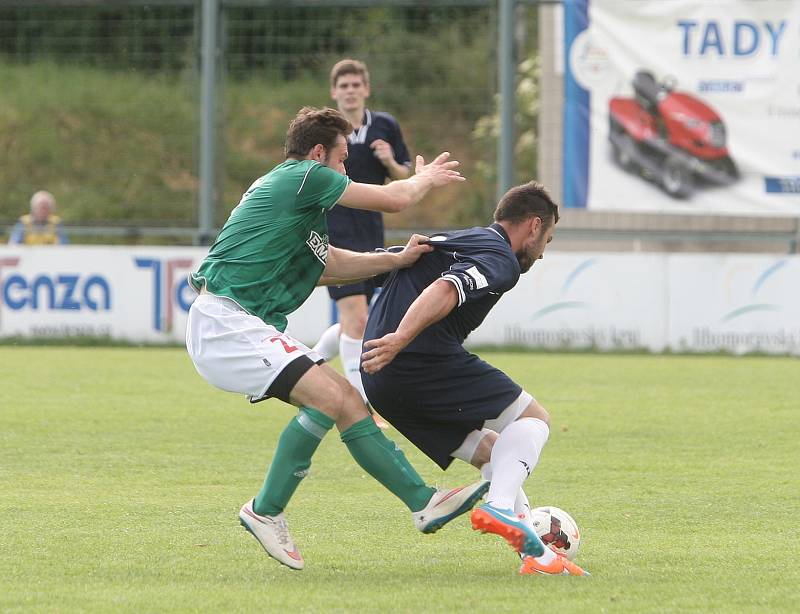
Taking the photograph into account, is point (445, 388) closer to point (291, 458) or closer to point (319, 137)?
point (291, 458)

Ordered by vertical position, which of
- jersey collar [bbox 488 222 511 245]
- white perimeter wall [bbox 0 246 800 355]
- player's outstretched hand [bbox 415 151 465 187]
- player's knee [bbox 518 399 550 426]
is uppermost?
player's outstretched hand [bbox 415 151 465 187]

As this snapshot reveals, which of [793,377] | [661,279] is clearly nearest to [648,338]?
[661,279]

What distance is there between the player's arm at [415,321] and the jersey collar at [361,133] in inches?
183

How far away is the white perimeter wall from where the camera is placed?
15133 mm

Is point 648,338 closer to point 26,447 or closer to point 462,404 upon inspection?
point 26,447

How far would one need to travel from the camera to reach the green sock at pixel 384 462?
5.68 meters

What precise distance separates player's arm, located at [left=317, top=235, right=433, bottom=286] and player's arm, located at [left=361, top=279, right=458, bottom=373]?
44cm

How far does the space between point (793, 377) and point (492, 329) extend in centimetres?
349

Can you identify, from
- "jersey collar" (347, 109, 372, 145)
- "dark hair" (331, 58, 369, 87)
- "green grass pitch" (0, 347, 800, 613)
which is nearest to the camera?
"green grass pitch" (0, 347, 800, 613)

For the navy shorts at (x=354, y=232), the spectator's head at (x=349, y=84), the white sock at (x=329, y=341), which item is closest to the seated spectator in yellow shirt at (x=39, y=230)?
the white sock at (x=329, y=341)

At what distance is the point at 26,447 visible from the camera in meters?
8.70

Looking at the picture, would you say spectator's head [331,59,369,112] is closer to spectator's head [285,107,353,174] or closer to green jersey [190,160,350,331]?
spectator's head [285,107,353,174]

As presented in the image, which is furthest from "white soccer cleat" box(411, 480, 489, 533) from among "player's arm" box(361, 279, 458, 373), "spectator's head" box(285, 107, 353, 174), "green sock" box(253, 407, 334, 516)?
"spectator's head" box(285, 107, 353, 174)

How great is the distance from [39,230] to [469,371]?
1165cm
